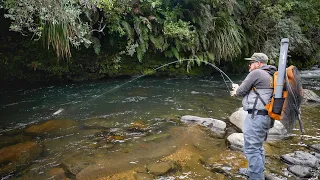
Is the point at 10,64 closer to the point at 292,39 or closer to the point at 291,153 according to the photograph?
the point at 291,153

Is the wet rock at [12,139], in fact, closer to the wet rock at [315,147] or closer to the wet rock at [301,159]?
the wet rock at [301,159]

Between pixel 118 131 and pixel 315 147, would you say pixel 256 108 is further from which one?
pixel 118 131

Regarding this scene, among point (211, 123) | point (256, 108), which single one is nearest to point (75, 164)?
point (256, 108)

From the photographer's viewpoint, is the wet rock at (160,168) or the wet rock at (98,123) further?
the wet rock at (98,123)

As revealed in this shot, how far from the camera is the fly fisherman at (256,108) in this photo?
3426 millimetres

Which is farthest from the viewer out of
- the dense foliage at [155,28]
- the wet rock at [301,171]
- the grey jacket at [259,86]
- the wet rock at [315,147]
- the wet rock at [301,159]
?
the dense foliage at [155,28]

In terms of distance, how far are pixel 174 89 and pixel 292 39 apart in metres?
7.90

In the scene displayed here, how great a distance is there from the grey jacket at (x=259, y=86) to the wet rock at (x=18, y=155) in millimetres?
3397

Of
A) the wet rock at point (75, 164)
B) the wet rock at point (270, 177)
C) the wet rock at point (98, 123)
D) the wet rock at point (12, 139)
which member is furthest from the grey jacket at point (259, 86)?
the wet rock at point (12, 139)

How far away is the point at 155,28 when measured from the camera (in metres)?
10.1

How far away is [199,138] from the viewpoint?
17.7 ft

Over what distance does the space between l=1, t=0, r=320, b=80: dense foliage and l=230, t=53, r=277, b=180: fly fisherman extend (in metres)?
4.60

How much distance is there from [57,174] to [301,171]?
3561 mm

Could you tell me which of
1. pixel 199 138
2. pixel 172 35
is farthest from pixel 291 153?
pixel 172 35
